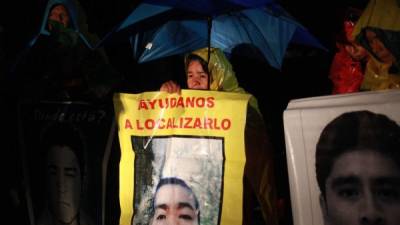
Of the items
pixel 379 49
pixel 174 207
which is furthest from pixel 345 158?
pixel 174 207

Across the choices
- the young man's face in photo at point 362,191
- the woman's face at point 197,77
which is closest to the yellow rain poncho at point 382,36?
the young man's face in photo at point 362,191

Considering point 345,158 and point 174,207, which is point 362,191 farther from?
point 174,207

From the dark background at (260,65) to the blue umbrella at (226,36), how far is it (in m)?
0.64

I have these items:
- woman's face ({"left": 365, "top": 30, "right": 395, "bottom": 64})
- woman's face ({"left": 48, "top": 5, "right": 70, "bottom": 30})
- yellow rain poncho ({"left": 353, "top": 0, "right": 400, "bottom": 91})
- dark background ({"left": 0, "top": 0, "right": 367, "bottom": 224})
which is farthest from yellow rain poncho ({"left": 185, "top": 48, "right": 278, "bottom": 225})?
woman's face ({"left": 48, "top": 5, "right": 70, "bottom": 30})

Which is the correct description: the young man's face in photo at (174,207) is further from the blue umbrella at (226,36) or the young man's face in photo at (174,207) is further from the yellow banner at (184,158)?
the blue umbrella at (226,36)

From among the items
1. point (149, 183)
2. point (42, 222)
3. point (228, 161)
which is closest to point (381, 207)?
point (228, 161)

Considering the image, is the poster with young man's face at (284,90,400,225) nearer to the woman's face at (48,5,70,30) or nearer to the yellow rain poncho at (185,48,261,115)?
the yellow rain poncho at (185,48,261,115)

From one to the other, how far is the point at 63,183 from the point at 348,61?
2283 millimetres

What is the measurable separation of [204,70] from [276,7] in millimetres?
666

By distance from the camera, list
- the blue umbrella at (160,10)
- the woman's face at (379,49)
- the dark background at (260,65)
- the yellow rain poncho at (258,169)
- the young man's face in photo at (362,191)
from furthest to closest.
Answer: the dark background at (260,65) → the yellow rain poncho at (258,169) → the woman's face at (379,49) → the blue umbrella at (160,10) → the young man's face in photo at (362,191)

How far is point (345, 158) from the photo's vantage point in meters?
2.08

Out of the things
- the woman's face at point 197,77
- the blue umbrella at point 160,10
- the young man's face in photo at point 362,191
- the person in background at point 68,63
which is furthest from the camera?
the person in background at point 68,63

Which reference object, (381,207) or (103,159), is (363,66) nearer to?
(381,207)

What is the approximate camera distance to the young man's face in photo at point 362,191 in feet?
6.36
